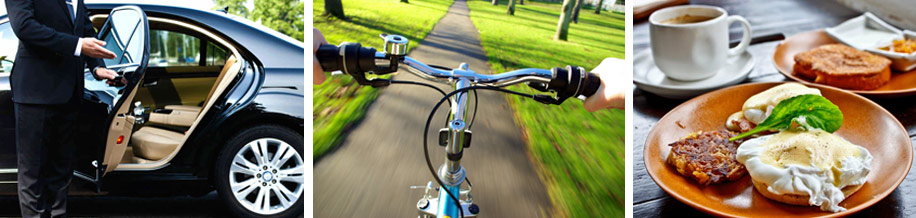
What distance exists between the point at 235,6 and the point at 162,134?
0.61m

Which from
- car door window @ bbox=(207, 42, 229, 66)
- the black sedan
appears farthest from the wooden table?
car door window @ bbox=(207, 42, 229, 66)

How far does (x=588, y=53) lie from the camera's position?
107 cm

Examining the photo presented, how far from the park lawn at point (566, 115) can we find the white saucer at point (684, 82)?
13 cm

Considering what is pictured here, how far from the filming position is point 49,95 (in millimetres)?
1397

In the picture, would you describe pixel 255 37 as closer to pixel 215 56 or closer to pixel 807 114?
pixel 215 56

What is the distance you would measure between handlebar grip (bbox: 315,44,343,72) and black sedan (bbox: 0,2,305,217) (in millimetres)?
906

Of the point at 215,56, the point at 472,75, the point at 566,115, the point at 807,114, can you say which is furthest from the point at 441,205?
the point at 215,56

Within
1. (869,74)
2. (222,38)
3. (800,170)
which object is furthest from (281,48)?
(869,74)

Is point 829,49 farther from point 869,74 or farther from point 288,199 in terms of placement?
point 288,199

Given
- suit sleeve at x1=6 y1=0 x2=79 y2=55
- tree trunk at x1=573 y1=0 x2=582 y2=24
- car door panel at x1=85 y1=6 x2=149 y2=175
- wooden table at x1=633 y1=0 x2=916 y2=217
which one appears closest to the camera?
wooden table at x1=633 y1=0 x2=916 y2=217

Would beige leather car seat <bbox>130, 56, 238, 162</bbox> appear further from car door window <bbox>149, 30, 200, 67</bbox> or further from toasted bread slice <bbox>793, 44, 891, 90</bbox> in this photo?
toasted bread slice <bbox>793, 44, 891, 90</bbox>

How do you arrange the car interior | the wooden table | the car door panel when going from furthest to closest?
the car interior, the car door panel, the wooden table

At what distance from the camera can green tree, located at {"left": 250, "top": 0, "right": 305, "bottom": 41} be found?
147 cm

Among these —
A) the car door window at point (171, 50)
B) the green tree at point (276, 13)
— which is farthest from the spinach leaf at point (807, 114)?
the car door window at point (171, 50)
